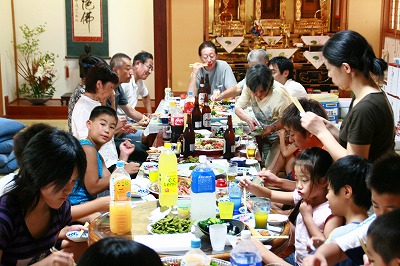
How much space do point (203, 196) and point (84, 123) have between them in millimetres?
1815

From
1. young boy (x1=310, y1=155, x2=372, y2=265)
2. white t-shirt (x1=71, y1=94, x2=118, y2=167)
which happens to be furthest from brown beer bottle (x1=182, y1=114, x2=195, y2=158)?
young boy (x1=310, y1=155, x2=372, y2=265)

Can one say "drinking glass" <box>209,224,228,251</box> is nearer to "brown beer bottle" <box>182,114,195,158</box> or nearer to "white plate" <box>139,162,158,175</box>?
"white plate" <box>139,162,158,175</box>

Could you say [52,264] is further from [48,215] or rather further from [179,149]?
[179,149]

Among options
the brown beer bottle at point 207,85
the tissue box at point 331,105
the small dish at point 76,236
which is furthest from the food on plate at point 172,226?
the tissue box at point 331,105

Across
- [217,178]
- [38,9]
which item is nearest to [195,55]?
[38,9]

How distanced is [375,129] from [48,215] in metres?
1.45

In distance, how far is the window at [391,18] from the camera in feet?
27.3

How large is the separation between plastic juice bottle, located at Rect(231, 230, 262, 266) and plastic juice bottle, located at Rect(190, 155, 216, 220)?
561 millimetres

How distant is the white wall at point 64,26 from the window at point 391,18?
11.7 ft

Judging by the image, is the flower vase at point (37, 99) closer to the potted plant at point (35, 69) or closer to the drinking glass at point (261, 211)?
the potted plant at point (35, 69)

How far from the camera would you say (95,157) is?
3.12 m

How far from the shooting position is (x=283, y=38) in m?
9.27

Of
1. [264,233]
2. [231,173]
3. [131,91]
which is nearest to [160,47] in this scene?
[131,91]

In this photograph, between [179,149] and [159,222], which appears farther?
[179,149]
